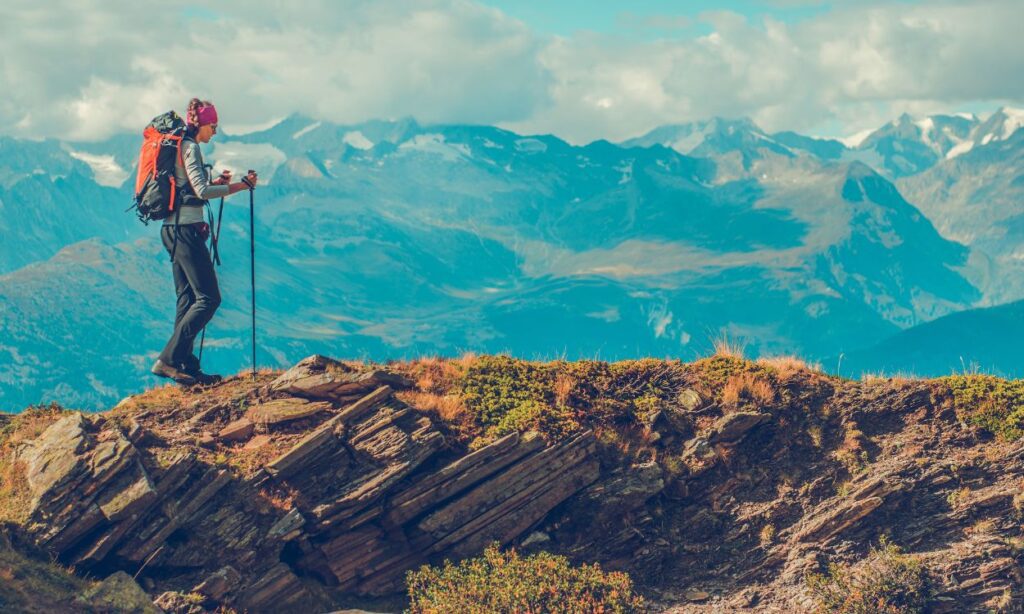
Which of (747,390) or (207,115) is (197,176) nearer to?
(207,115)

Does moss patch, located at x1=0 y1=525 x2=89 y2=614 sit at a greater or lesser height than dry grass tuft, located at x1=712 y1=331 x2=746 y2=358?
lesser

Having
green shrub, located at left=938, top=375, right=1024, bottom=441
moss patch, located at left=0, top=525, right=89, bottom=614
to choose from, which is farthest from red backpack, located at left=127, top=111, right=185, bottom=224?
green shrub, located at left=938, top=375, right=1024, bottom=441

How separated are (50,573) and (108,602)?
43.5 inches

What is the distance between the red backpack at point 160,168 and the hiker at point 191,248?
148 mm

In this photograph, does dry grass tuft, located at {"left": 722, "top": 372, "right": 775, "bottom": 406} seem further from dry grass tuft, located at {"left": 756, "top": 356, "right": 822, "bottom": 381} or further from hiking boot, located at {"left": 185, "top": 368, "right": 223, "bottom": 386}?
hiking boot, located at {"left": 185, "top": 368, "right": 223, "bottom": 386}

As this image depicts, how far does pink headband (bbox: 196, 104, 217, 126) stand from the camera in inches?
933

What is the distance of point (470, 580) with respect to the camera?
66.0 feet

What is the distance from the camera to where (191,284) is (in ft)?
78.6

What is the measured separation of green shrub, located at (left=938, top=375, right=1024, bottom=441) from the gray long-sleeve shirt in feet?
56.2

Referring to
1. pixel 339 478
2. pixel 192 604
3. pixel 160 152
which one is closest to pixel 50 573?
pixel 192 604

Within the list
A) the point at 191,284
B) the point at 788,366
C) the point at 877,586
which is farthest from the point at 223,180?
the point at 877,586

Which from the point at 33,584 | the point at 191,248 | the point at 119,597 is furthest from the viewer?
the point at 191,248

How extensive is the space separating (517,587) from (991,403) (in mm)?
12034

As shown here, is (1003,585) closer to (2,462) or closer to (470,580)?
(470,580)
